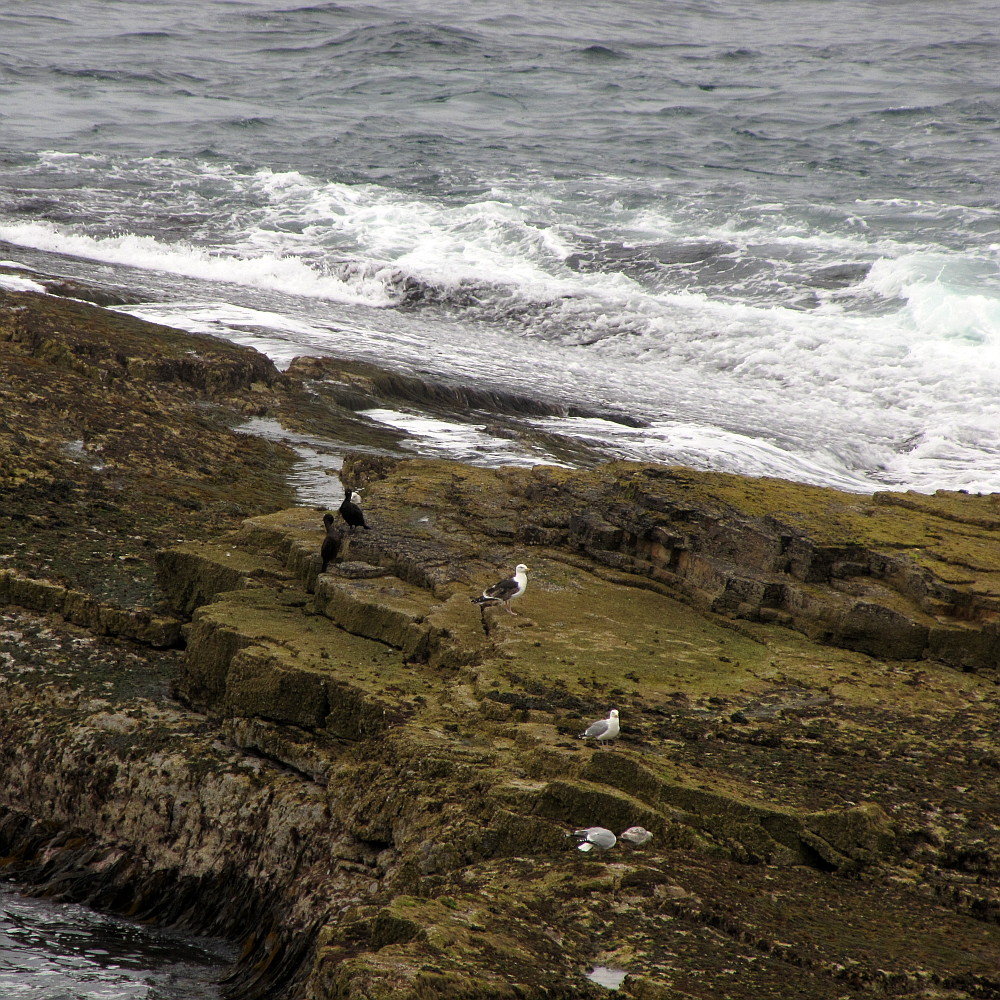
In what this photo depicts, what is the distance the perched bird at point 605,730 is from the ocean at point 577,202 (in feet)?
22.2

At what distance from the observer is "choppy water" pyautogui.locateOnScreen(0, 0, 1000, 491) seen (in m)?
16.8

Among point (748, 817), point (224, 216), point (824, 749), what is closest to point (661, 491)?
point (824, 749)

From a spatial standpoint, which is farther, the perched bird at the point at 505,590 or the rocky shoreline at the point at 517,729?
the perched bird at the point at 505,590

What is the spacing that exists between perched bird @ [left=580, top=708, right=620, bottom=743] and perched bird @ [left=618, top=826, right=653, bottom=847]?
0.65 m

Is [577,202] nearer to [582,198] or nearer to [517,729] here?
[582,198]

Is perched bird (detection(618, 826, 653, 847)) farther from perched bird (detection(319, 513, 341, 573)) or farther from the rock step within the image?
perched bird (detection(319, 513, 341, 573))

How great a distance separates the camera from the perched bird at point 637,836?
442 cm

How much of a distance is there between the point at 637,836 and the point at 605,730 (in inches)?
27.5

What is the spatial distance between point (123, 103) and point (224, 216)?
42.2 feet

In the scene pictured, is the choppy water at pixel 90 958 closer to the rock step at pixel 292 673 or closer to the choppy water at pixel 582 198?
the rock step at pixel 292 673

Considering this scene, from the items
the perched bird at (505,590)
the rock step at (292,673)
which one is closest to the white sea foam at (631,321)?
the perched bird at (505,590)

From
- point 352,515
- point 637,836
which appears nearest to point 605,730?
point 637,836

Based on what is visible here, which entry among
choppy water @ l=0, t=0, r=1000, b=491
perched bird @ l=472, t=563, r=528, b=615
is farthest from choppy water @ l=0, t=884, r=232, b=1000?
choppy water @ l=0, t=0, r=1000, b=491

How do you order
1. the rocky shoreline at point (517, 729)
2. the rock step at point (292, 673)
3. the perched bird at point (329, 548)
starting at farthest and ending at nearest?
the perched bird at point (329, 548), the rock step at point (292, 673), the rocky shoreline at point (517, 729)
